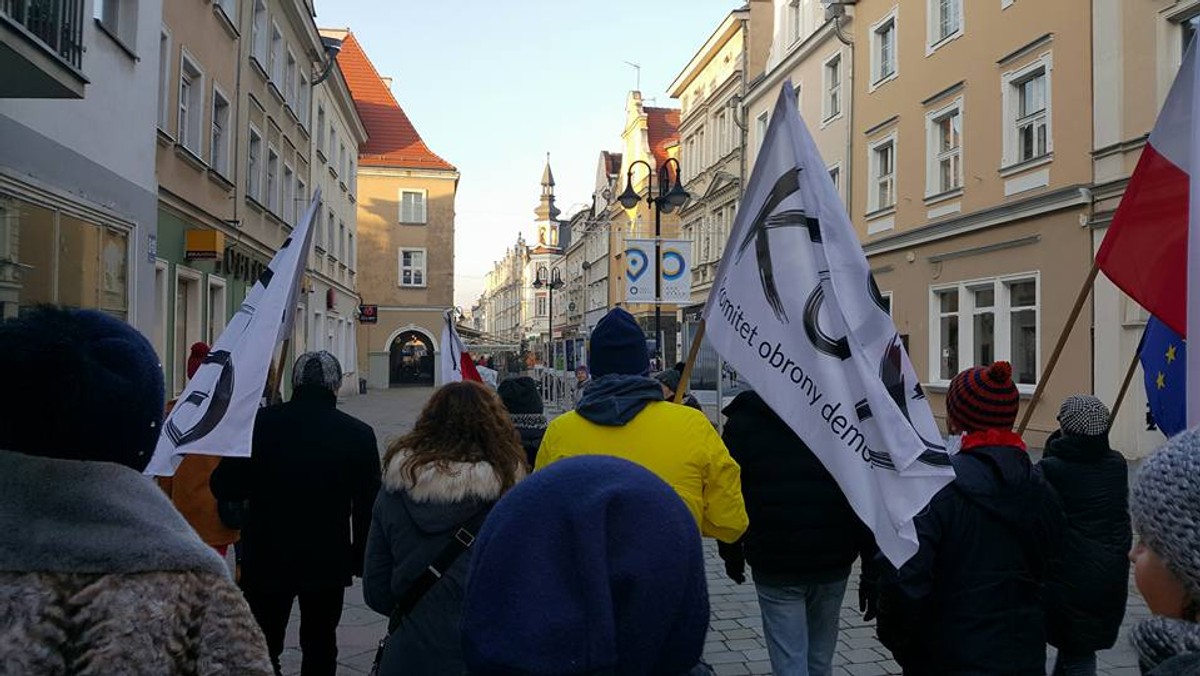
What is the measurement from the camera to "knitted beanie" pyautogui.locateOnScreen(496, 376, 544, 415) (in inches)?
Answer: 212

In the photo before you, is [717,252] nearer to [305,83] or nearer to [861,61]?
[861,61]

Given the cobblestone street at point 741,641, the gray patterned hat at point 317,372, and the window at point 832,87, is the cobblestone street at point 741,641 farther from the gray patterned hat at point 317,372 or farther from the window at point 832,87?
the window at point 832,87

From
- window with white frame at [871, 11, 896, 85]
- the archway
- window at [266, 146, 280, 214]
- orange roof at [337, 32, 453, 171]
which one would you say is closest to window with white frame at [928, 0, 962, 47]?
window with white frame at [871, 11, 896, 85]

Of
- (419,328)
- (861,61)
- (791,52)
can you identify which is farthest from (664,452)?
(419,328)

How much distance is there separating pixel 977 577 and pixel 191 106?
15027 mm

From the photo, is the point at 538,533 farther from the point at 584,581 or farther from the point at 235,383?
the point at 235,383

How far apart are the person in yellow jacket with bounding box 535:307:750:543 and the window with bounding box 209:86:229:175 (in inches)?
577

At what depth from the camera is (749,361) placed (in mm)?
3805

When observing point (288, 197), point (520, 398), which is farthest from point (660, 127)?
point (520, 398)

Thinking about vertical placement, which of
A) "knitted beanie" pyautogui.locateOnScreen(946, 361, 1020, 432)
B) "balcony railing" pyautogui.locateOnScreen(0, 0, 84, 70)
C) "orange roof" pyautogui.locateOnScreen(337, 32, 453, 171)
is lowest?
"knitted beanie" pyautogui.locateOnScreen(946, 361, 1020, 432)

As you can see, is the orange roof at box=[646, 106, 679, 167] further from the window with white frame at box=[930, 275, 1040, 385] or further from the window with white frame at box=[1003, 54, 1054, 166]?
the window with white frame at box=[1003, 54, 1054, 166]

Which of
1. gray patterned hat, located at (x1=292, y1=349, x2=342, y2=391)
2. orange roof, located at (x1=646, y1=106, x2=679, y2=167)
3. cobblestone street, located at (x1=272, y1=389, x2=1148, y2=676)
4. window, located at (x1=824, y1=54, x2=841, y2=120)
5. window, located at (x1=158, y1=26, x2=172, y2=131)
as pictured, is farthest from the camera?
orange roof, located at (x1=646, y1=106, x2=679, y2=167)

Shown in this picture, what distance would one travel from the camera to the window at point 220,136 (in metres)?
16.1

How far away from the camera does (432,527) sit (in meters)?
3.02
